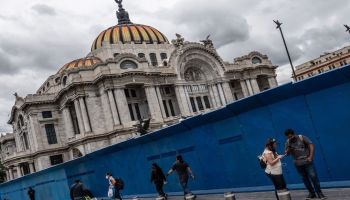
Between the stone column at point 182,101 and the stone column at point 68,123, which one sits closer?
the stone column at point 182,101

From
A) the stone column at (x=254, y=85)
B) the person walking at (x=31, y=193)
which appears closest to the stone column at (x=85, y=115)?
the person walking at (x=31, y=193)

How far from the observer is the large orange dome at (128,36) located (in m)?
59.4

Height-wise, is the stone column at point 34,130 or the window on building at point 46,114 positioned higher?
the window on building at point 46,114

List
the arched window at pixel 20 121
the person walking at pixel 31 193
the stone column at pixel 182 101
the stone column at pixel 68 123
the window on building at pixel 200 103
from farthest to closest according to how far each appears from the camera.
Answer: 1. the arched window at pixel 20 121
2. the window on building at pixel 200 103
3. the stone column at pixel 68 123
4. the stone column at pixel 182 101
5. the person walking at pixel 31 193

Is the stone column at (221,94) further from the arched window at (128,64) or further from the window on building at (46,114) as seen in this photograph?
the window on building at (46,114)

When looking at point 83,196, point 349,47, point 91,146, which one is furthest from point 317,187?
point 349,47

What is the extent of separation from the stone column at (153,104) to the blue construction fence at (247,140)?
2714 centimetres

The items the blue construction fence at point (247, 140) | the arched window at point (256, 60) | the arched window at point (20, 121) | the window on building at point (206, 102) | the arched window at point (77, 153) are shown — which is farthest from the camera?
the arched window at point (256, 60)

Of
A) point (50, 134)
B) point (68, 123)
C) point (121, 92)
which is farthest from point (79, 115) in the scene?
point (50, 134)

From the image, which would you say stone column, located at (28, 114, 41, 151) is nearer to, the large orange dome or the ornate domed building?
the ornate domed building

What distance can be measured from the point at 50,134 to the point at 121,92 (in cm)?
1334

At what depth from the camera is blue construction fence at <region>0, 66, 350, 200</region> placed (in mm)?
9773

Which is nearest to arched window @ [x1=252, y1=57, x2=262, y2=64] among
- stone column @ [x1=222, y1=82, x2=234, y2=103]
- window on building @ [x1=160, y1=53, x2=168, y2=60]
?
stone column @ [x1=222, y1=82, x2=234, y2=103]

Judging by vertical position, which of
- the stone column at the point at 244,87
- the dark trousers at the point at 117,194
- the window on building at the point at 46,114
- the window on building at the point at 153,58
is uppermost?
the window on building at the point at 153,58
